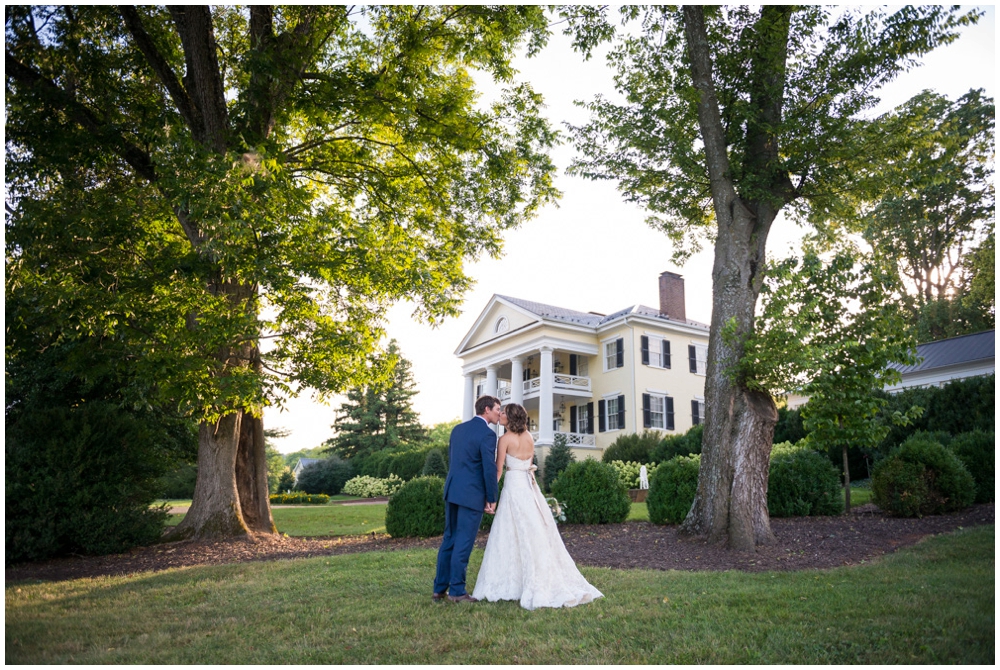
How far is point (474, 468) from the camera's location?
654 cm

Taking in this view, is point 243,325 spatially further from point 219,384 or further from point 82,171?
point 82,171

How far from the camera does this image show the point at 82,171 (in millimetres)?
10320

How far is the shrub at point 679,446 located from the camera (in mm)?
22250

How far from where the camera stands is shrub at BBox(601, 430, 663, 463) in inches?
977

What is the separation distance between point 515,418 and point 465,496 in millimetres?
919

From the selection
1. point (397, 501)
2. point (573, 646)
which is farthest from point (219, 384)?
point (573, 646)

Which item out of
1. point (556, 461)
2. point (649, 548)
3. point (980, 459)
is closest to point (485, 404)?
point (649, 548)

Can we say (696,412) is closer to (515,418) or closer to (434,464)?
(434,464)

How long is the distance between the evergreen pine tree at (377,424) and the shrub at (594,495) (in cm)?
3031

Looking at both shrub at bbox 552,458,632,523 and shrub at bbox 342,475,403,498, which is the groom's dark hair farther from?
shrub at bbox 342,475,403,498

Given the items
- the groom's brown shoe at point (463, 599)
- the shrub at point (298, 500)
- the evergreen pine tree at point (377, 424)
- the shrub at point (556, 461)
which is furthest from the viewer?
the evergreen pine tree at point (377, 424)

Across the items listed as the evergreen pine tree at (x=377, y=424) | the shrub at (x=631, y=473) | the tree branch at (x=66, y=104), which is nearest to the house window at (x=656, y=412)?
the shrub at (x=631, y=473)

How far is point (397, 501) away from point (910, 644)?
8.95 m

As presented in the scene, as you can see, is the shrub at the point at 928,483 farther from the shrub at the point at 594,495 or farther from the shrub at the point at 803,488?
the shrub at the point at 594,495
